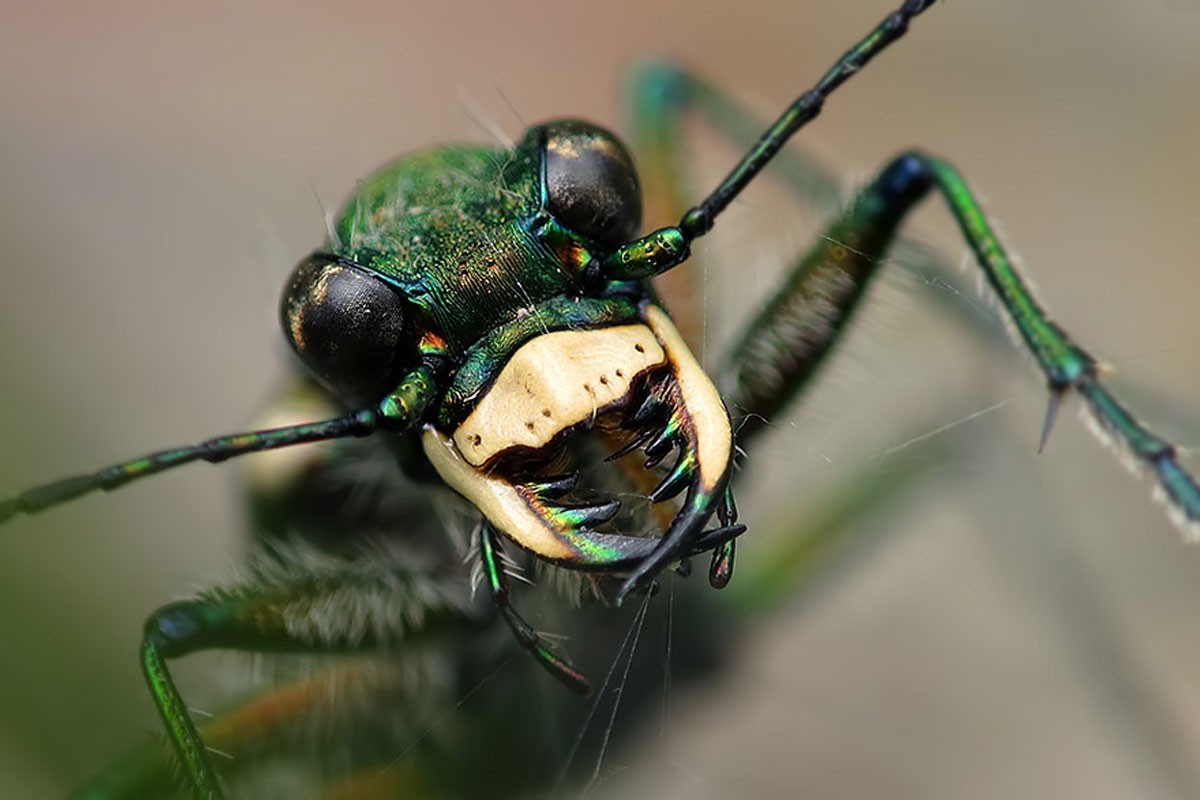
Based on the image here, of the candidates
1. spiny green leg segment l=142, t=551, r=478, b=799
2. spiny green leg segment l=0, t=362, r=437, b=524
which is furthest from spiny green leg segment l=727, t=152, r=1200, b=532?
spiny green leg segment l=142, t=551, r=478, b=799

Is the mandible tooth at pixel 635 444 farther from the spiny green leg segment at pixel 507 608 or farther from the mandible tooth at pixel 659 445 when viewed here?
the spiny green leg segment at pixel 507 608

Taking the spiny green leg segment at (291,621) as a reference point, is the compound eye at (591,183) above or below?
above

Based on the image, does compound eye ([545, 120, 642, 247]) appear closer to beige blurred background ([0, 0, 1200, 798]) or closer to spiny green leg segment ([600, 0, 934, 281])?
spiny green leg segment ([600, 0, 934, 281])

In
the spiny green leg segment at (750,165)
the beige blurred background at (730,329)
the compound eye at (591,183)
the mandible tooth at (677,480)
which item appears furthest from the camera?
the beige blurred background at (730,329)

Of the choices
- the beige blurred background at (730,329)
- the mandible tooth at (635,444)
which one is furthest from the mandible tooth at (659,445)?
the beige blurred background at (730,329)

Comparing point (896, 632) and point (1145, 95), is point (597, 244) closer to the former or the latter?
point (896, 632)
